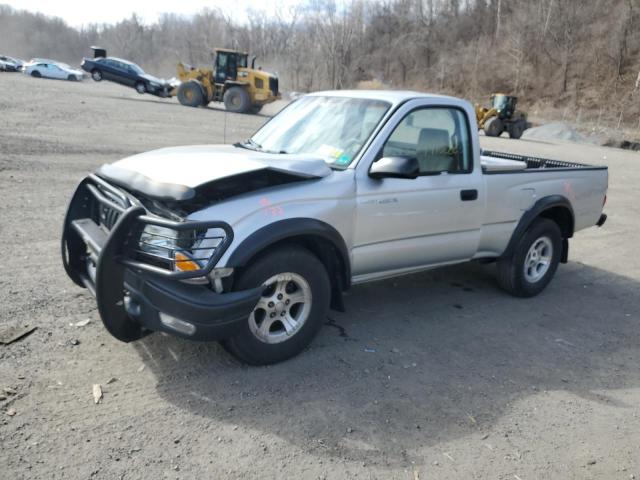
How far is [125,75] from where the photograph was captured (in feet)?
115

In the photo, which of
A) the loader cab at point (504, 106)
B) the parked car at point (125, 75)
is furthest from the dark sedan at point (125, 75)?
the loader cab at point (504, 106)

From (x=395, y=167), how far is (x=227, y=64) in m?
26.8

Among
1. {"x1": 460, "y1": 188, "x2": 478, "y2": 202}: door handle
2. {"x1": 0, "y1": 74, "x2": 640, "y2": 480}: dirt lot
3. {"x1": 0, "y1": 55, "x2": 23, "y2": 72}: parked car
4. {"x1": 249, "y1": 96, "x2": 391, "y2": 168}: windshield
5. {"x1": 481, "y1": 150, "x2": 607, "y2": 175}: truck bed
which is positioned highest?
{"x1": 0, "y1": 55, "x2": 23, "y2": 72}: parked car

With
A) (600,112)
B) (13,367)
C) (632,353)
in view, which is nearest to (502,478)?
(632,353)

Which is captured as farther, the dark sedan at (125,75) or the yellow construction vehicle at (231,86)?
the dark sedan at (125,75)

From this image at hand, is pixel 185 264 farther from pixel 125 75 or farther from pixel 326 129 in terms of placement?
pixel 125 75

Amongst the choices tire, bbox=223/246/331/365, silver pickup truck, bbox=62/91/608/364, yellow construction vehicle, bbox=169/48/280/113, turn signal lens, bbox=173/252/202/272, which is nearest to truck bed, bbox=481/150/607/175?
silver pickup truck, bbox=62/91/608/364

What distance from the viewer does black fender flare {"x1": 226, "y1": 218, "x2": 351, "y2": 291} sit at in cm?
Answer: 353

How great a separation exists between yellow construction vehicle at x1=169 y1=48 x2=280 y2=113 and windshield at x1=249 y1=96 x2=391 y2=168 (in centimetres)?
2432

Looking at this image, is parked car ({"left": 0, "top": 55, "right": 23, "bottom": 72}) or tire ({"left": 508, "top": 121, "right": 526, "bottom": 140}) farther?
parked car ({"left": 0, "top": 55, "right": 23, "bottom": 72})

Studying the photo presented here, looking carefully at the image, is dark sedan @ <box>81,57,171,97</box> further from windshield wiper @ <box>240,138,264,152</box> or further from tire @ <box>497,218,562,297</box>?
tire @ <box>497,218,562,297</box>

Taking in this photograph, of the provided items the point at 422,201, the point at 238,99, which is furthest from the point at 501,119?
the point at 422,201

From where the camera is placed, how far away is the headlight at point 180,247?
3.44 m

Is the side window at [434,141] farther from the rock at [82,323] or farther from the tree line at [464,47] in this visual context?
the tree line at [464,47]
